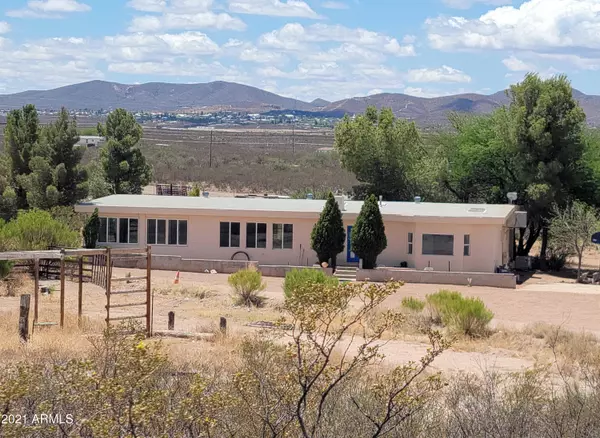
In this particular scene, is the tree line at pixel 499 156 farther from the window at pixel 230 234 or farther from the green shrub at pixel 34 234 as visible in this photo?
the green shrub at pixel 34 234

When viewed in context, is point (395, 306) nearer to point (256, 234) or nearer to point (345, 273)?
point (345, 273)

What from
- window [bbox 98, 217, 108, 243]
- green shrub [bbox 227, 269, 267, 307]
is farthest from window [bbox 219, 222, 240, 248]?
green shrub [bbox 227, 269, 267, 307]

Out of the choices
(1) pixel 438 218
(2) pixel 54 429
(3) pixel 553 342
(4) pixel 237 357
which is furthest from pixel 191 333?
(1) pixel 438 218

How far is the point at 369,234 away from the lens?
33125 millimetres

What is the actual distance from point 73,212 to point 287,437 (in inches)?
1136

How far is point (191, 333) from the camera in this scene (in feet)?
67.1

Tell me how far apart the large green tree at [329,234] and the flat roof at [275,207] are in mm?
1445

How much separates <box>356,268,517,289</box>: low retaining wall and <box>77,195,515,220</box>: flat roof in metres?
2.18

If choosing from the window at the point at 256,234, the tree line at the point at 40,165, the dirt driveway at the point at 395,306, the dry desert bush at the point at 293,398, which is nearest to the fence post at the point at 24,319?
the dirt driveway at the point at 395,306

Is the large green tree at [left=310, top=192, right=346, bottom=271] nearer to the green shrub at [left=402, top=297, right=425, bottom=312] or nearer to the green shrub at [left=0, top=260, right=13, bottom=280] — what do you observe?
the green shrub at [left=402, top=297, right=425, bottom=312]

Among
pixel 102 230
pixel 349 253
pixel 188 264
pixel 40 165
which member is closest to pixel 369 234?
pixel 349 253

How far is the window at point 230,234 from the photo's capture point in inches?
1416

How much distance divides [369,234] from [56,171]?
12.4 metres

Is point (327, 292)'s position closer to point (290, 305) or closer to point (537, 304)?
point (290, 305)
